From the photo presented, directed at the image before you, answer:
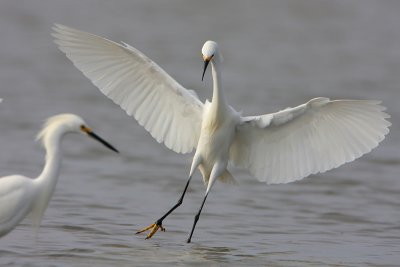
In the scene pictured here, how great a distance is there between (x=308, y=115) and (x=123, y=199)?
7.74 ft

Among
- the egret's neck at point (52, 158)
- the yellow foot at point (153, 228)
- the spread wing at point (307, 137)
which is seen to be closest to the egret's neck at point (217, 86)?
the spread wing at point (307, 137)

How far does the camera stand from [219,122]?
855cm

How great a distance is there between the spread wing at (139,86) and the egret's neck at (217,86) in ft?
1.24

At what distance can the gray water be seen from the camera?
26.1 ft

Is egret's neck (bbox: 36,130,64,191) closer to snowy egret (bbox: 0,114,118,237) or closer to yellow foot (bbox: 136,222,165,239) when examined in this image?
snowy egret (bbox: 0,114,118,237)

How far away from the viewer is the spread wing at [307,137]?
823 cm

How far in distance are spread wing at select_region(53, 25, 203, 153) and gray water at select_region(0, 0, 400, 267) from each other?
89 cm

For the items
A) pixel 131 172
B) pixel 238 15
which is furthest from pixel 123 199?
pixel 238 15

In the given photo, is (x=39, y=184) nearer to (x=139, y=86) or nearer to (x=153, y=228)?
(x=153, y=228)

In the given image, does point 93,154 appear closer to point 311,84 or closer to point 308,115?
point 308,115

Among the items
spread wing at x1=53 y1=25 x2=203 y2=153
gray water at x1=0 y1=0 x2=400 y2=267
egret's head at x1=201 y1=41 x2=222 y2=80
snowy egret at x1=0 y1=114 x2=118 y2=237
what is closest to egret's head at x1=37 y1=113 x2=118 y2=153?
snowy egret at x1=0 y1=114 x2=118 y2=237

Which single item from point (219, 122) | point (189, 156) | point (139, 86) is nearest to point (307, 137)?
point (219, 122)

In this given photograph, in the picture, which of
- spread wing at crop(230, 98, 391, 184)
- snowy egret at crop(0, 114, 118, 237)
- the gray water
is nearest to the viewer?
snowy egret at crop(0, 114, 118, 237)

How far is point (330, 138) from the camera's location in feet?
27.8
